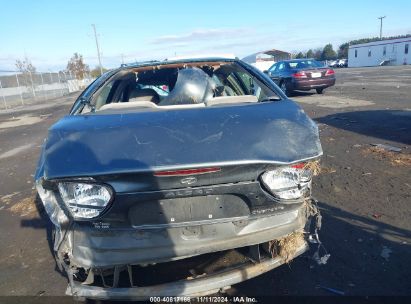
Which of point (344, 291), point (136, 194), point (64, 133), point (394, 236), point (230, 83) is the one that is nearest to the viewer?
point (136, 194)

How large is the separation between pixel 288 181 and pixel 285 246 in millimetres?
492

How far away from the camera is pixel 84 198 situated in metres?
2.12

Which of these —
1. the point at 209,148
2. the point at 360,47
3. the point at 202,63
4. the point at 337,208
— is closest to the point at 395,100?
the point at 337,208

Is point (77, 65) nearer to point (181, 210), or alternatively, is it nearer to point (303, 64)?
point (303, 64)

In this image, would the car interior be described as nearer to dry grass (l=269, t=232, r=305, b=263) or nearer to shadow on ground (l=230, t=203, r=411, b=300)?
dry grass (l=269, t=232, r=305, b=263)

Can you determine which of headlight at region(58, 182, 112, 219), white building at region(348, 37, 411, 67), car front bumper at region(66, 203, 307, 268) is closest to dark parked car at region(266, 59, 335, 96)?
car front bumper at region(66, 203, 307, 268)

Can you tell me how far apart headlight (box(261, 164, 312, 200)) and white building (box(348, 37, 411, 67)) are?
63.1 m

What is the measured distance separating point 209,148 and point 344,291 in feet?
4.97

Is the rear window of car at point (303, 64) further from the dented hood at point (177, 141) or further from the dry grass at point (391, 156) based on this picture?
the dented hood at point (177, 141)

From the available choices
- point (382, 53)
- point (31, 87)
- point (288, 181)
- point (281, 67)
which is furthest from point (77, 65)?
point (288, 181)

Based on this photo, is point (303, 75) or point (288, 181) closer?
point (288, 181)

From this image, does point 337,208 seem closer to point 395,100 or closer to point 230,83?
point 230,83

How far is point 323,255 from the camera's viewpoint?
3.11 m

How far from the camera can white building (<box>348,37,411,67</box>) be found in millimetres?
56531
